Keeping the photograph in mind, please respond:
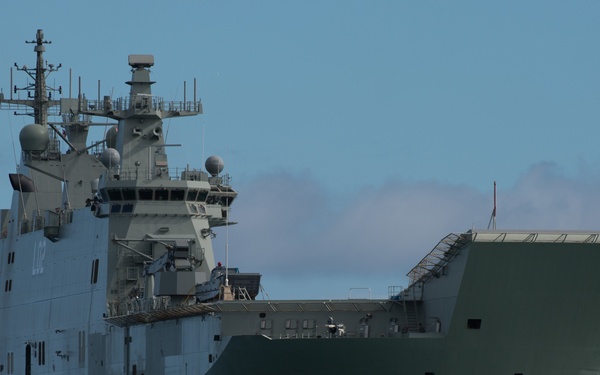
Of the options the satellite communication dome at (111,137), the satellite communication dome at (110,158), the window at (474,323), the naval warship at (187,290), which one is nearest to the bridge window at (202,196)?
the naval warship at (187,290)

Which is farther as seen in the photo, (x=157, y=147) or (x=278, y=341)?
(x=157, y=147)

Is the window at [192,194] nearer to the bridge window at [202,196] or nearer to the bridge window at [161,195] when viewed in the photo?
the bridge window at [202,196]

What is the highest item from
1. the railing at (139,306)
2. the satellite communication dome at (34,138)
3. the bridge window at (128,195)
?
the satellite communication dome at (34,138)

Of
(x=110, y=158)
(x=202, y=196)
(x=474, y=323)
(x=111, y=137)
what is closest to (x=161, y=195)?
(x=202, y=196)

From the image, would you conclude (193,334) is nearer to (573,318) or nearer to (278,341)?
(278,341)

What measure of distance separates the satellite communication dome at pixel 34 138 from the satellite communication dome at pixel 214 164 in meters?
8.87

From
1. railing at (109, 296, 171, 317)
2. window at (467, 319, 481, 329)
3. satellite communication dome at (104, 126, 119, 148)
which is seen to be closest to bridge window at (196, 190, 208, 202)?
railing at (109, 296, 171, 317)

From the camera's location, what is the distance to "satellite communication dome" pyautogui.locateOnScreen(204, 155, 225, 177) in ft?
217

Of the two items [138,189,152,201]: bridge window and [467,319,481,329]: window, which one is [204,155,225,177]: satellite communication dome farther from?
[467,319,481,329]: window

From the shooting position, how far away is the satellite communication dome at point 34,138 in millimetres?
70688

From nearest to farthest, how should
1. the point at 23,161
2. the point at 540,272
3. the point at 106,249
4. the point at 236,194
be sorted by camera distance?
the point at 540,272 < the point at 106,249 < the point at 236,194 < the point at 23,161

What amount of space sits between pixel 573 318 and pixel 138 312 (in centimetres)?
1671

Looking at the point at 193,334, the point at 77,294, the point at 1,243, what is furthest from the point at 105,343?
the point at 1,243

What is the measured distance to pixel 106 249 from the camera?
62.7 m
